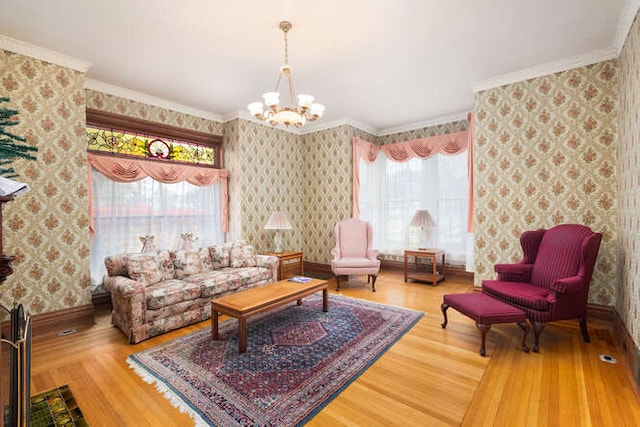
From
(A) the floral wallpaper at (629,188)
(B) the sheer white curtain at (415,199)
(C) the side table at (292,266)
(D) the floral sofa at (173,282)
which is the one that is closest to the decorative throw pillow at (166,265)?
(D) the floral sofa at (173,282)

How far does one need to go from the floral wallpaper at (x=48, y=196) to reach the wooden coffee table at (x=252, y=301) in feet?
6.13

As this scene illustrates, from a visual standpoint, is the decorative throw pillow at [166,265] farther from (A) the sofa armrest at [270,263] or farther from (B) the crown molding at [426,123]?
(B) the crown molding at [426,123]

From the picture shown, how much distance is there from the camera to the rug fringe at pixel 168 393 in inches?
76.4

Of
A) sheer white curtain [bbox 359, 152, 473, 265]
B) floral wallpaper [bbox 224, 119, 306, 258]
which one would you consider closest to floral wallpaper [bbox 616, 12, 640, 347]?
sheer white curtain [bbox 359, 152, 473, 265]

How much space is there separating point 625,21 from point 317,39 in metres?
2.86

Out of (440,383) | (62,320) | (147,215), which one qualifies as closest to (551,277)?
(440,383)

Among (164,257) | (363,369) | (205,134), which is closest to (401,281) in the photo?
(363,369)

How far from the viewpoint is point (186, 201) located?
4980 millimetres

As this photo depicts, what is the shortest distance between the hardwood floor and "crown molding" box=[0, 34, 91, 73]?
9.87 ft

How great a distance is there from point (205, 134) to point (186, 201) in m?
1.23

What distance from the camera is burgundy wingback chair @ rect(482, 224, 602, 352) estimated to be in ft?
9.16

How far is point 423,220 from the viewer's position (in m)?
5.44

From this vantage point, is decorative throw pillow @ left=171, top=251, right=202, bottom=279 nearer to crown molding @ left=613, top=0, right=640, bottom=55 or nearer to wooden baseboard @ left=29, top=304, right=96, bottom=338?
wooden baseboard @ left=29, top=304, right=96, bottom=338

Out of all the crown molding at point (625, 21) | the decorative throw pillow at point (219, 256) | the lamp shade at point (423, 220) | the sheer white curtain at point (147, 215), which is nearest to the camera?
the crown molding at point (625, 21)
